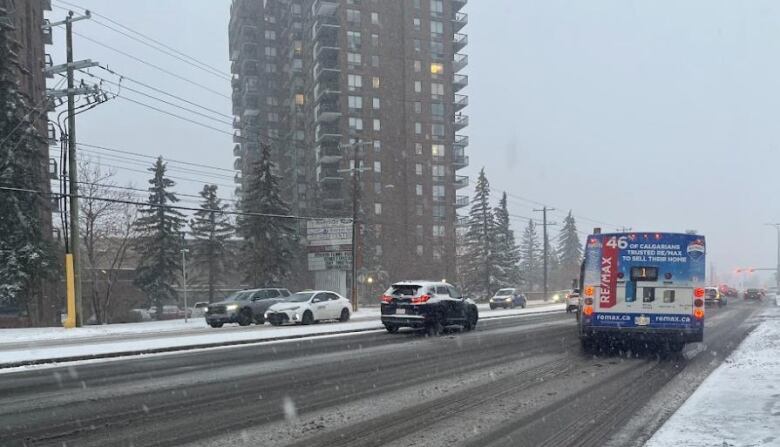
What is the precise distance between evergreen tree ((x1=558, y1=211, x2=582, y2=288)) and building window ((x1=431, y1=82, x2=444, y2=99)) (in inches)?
1486

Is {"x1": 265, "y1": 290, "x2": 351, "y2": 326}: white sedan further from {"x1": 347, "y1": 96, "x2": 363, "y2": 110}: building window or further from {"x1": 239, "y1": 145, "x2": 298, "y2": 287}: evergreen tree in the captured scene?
{"x1": 347, "y1": 96, "x2": 363, "y2": 110}: building window

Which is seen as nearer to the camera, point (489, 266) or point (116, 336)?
point (116, 336)

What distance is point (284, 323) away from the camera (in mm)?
26422

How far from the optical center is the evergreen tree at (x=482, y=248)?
71.6 metres

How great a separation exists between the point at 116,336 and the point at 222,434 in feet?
60.9

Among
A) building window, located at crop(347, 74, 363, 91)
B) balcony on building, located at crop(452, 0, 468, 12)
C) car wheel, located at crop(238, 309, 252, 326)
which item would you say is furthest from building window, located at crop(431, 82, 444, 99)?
car wheel, located at crop(238, 309, 252, 326)

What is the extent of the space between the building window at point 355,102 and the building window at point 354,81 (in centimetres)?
135

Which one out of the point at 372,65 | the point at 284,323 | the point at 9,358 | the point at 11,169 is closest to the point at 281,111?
the point at 372,65

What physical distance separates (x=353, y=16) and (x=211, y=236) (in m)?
41.8

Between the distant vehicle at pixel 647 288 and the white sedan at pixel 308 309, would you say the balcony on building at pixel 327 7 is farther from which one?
the distant vehicle at pixel 647 288

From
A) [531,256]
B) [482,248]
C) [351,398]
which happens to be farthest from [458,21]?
[351,398]

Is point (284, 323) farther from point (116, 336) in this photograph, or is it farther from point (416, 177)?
point (416, 177)

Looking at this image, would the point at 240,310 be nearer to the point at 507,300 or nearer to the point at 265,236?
the point at 265,236

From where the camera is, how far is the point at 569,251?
11638 centimetres
